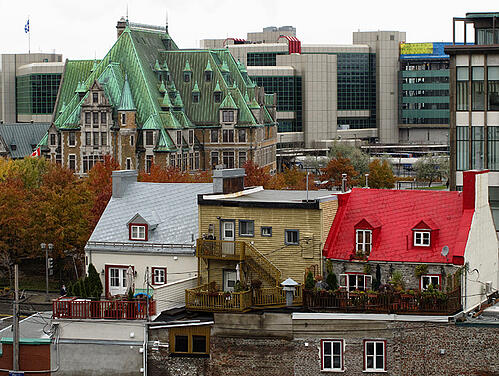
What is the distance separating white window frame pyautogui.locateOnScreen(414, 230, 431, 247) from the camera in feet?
162

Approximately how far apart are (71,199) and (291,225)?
33.9 m

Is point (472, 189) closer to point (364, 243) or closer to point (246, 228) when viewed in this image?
point (364, 243)

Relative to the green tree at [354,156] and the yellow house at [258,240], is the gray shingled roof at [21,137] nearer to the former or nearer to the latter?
the green tree at [354,156]

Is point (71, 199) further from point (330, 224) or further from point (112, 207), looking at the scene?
point (330, 224)

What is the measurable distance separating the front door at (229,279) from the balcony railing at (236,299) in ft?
8.82

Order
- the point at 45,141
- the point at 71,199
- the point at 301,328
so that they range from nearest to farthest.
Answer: the point at 301,328 < the point at 71,199 < the point at 45,141

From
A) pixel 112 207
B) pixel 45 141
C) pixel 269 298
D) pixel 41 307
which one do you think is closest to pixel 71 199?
pixel 41 307

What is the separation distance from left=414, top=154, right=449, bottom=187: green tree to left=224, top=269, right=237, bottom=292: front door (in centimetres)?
11529

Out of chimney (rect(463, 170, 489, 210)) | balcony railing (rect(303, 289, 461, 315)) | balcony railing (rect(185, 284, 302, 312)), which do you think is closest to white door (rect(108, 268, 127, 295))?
balcony railing (rect(185, 284, 302, 312))

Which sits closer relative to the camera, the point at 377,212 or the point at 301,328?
the point at 301,328

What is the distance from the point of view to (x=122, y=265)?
5497cm

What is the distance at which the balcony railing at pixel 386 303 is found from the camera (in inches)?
1795

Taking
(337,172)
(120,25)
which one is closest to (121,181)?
(337,172)

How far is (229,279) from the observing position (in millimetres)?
51375
